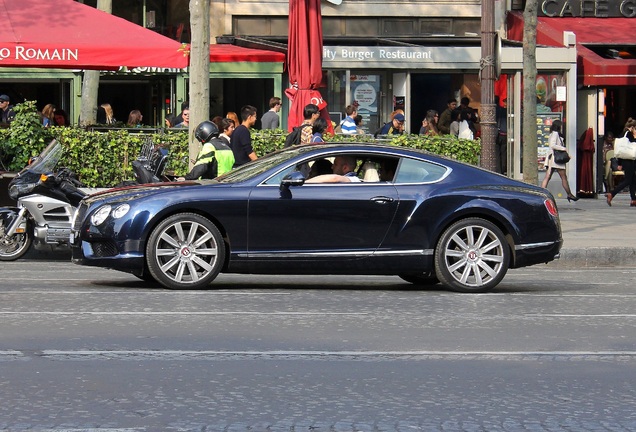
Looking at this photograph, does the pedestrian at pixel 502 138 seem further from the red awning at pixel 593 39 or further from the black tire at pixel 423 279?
the black tire at pixel 423 279

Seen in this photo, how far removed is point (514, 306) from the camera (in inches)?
444

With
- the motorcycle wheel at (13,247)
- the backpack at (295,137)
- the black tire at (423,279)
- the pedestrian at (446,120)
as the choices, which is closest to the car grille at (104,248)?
the black tire at (423,279)

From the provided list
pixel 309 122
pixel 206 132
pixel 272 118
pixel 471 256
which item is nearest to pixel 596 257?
pixel 309 122

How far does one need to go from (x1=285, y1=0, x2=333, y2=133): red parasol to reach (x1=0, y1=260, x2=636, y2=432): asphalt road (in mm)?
7623

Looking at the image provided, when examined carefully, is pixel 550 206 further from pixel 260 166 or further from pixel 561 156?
pixel 561 156

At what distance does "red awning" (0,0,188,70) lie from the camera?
17.0 m

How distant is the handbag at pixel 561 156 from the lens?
2409 cm

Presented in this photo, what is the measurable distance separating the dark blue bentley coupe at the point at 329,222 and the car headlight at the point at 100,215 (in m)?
0.01

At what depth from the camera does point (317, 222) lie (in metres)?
12.0

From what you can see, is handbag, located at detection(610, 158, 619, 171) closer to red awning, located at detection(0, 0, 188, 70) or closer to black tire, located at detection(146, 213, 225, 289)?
red awning, located at detection(0, 0, 188, 70)

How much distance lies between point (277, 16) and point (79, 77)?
442cm

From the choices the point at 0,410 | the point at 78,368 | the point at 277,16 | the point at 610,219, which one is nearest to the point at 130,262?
the point at 78,368

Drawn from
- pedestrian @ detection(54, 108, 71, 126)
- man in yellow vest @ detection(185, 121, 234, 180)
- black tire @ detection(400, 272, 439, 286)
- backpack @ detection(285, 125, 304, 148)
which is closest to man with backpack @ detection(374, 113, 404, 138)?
backpack @ detection(285, 125, 304, 148)

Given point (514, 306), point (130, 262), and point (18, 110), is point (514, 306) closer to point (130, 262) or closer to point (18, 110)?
point (130, 262)
